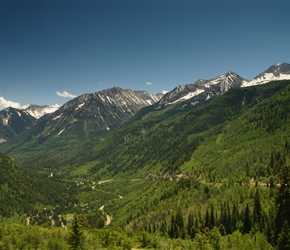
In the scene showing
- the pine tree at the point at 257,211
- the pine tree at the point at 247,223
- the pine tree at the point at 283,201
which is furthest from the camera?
the pine tree at the point at 247,223

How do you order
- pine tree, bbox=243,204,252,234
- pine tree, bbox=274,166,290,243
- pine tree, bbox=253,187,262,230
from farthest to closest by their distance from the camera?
pine tree, bbox=243,204,252,234
pine tree, bbox=253,187,262,230
pine tree, bbox=274,166,290,243

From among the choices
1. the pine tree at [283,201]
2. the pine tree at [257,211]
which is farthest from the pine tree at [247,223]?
the pine tree at [283,201]

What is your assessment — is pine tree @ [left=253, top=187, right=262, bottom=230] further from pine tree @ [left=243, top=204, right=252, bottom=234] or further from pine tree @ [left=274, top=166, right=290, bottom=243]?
pine tree @ [left=274, top=166, right=290, bottom=243]

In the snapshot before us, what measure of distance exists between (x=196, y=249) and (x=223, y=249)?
11.1m

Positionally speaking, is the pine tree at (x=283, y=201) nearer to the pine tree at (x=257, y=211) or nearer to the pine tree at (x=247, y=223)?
the pine tree at (x=257, y=211)

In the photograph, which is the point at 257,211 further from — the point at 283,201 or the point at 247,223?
the point at 283,201

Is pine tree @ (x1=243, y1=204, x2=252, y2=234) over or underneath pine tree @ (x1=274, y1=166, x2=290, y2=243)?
underneath

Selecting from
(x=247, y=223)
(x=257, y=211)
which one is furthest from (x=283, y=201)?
(x=247, y=223)

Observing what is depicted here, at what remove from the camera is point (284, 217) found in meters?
123

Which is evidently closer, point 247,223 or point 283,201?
point 283,201

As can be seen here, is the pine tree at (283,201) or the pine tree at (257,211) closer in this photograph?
the pine tree at (283,201)

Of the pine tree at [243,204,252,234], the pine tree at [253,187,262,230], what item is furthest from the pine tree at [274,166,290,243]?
the pine tree at [243,204,252,234]

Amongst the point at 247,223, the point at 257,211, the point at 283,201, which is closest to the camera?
the point at 283,201

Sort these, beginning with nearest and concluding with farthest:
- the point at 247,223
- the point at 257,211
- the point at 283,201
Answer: the point at 283,201
the point at 257,211
the point at 247,223
